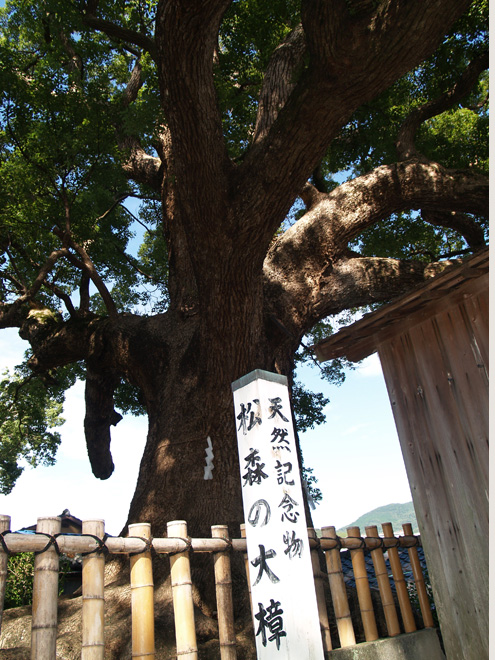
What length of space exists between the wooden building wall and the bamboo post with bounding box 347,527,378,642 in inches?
22.5

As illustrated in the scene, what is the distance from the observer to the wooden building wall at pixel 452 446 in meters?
3.61

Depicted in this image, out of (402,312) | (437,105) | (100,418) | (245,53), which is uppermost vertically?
(245,53)

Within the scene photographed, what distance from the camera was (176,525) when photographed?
3291 mm

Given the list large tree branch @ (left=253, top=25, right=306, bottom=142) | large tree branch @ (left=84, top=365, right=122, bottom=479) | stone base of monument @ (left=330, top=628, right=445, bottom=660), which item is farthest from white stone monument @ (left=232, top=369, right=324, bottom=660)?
large tree branch @ (left=84, top=365, right=122, bottom=479)

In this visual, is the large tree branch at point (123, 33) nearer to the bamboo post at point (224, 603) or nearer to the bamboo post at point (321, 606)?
the bamboo post at point (224, 603)

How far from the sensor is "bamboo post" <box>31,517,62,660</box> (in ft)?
8.14

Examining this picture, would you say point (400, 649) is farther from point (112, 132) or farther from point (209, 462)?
point (112, 132)

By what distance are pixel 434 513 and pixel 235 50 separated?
8.10 m

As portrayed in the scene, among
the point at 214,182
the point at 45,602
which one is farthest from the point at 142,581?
the point at 214,182

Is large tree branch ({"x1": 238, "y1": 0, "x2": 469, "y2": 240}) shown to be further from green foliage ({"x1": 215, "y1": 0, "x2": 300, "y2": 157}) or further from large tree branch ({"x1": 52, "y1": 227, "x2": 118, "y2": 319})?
green foliage ({"x1": 215, "y1": 0, "x2": 300, "y2": 157})

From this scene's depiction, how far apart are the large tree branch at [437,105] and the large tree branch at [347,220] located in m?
0.89

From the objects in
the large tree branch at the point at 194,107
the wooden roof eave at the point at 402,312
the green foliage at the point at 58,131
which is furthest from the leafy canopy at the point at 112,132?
the wooden roof eave at the point at 402,312

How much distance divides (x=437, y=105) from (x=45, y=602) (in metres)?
9.12

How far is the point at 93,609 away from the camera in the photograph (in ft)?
8.88
